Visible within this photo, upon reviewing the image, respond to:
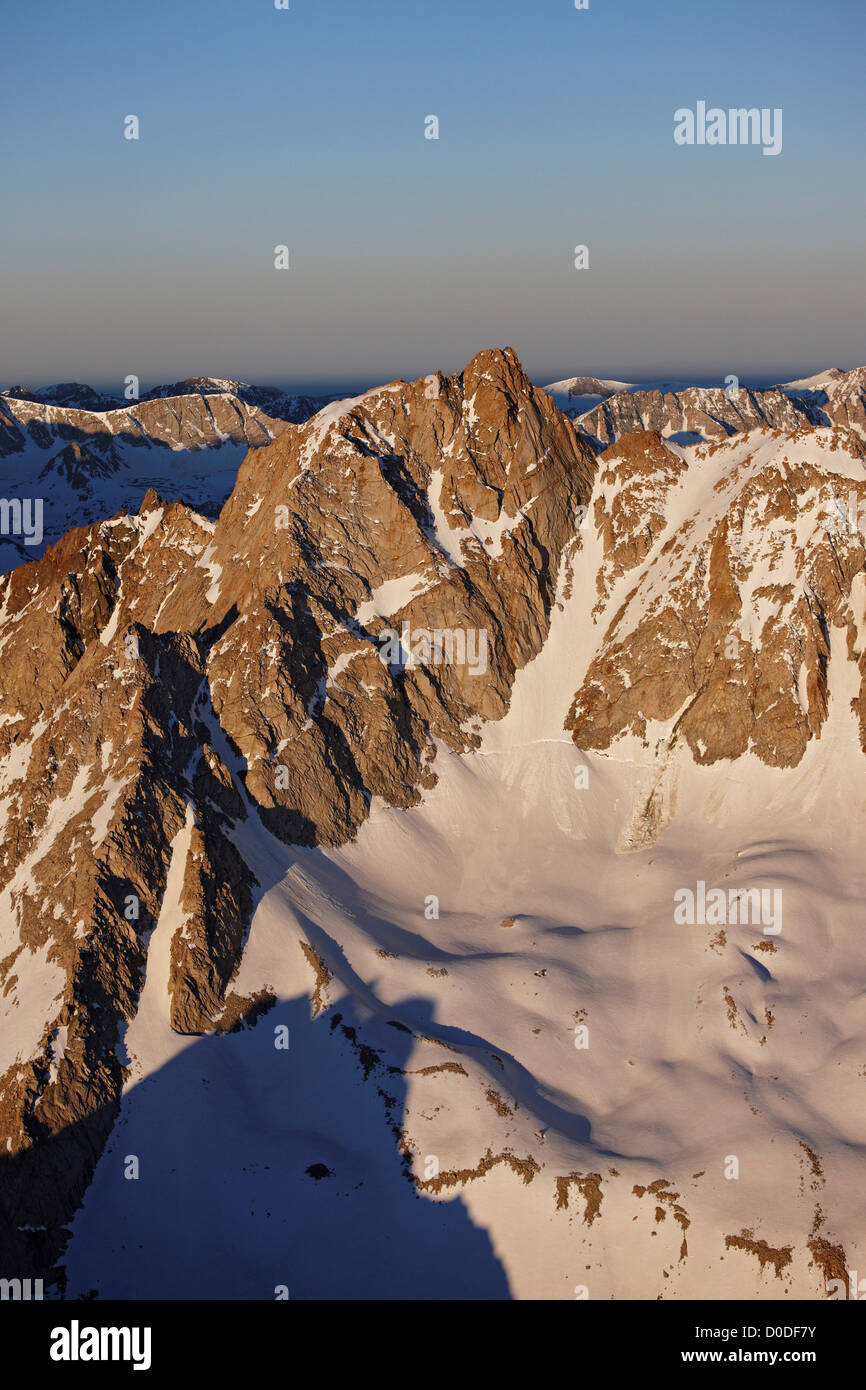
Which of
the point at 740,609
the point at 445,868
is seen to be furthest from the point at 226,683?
the point at 740,609

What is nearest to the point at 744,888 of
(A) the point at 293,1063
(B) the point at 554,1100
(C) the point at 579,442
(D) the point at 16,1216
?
(B) the point at 554,1100

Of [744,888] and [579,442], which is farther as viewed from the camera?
[579,442]

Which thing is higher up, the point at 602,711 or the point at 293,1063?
the point at 602,711

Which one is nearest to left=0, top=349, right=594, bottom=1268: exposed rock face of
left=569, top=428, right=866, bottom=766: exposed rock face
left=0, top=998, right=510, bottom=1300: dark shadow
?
left=0, top=998, right=510, bottom=1300: dark shadow

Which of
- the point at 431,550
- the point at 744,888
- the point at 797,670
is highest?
the point at 431,550

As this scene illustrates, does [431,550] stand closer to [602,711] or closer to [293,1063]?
[602,711]

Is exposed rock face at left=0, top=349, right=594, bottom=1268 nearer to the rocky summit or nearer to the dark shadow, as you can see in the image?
the rocky summit

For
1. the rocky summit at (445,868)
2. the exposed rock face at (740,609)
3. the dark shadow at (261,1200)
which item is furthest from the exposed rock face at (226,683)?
the exposed rock face at (740,609)
